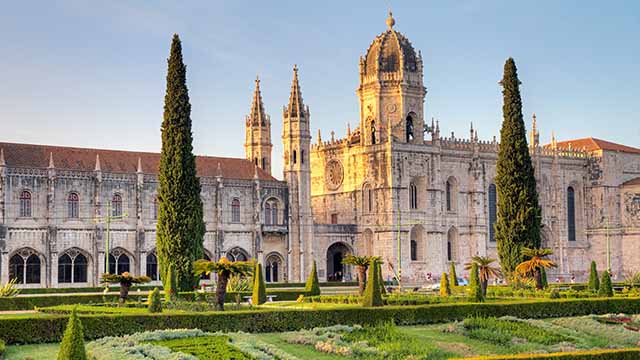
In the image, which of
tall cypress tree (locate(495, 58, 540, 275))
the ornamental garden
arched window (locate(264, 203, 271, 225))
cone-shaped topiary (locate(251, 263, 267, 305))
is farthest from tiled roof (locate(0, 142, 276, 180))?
cone-shaped topiary (locate(251, 263, 267, 305))

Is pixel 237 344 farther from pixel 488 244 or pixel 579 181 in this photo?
pixel 579 181

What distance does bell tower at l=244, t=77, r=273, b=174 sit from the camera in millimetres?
80062

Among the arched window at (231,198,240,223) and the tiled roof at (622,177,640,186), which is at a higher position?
the tiled roof at (622,177,640,186)

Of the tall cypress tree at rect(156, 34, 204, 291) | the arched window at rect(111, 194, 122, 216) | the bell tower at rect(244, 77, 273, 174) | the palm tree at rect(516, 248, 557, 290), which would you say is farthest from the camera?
the bell tower at rect(244, 77, 273, 174)

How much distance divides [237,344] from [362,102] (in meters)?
54.5

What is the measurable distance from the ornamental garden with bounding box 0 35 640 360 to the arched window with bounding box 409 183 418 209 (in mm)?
22628

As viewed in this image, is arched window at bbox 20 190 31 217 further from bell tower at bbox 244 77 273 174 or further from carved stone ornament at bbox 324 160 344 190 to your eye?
carved stone ornament at bbox 324 160 344 190

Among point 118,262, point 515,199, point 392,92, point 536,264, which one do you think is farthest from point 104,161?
point 536,264

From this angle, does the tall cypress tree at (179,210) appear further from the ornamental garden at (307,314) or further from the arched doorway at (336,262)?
the arched doorway at (336,262)

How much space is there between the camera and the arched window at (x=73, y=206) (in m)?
66.2

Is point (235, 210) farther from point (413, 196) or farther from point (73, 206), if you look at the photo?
Result: point (413, 196)

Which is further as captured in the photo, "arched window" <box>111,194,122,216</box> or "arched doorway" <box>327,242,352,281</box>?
"arched doorway" <box>327,242,352,281</box>

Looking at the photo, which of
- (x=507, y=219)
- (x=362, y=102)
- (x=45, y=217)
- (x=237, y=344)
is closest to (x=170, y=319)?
(x=237, y=344)

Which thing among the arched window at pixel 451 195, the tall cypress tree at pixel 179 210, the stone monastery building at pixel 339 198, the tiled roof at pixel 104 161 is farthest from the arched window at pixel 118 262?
the arched window at pixel 451 195
